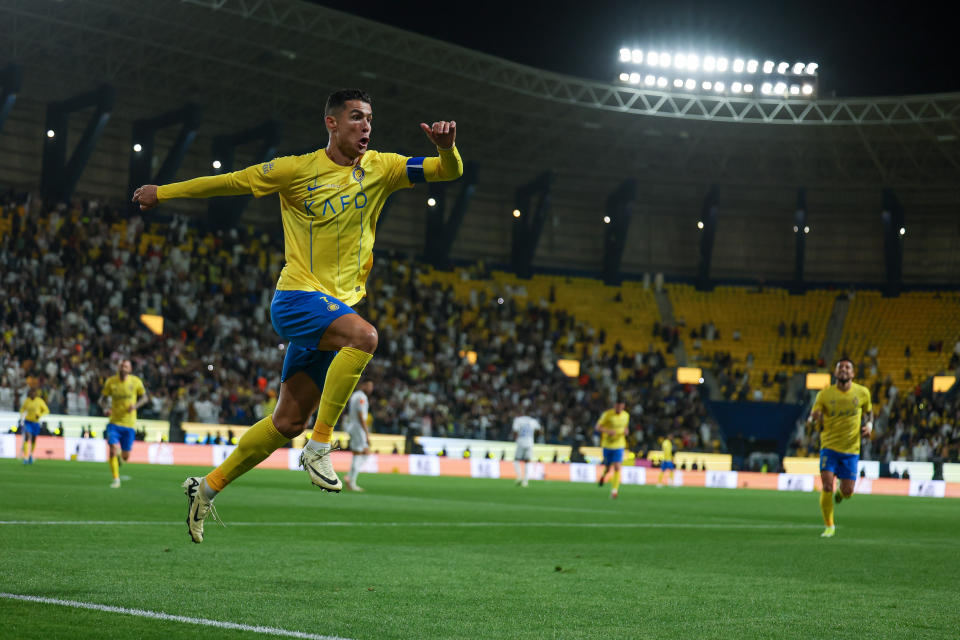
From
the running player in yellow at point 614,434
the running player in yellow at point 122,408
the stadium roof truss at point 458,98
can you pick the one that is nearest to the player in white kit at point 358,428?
the running player in yellow at point 122,408

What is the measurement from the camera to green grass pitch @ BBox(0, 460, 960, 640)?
708 centimetres

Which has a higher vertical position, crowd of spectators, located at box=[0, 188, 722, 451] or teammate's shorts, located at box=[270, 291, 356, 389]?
crowd of spectators, located at box=[0, 188, 722, 451]

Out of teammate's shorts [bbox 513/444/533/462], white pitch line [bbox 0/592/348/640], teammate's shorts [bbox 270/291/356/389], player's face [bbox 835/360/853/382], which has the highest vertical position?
player's face [bbox 835/360/853/382]

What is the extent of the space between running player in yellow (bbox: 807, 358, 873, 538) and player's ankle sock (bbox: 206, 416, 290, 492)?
1040cm

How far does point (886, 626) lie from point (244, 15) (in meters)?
33.6

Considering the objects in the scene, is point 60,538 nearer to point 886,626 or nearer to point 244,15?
point 886,626

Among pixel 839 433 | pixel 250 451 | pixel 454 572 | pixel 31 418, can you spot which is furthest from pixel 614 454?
pixel 250 451

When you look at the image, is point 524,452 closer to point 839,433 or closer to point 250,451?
point 839,433

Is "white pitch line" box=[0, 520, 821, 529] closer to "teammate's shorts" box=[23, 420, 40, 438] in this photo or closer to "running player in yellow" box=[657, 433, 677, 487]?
"teammate's shorts" box=[23, 420, 40, 438]

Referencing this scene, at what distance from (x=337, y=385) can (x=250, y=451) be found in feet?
2.69

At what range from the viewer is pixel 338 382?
7.50 meters

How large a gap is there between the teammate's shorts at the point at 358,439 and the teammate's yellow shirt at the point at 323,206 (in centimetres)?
1540

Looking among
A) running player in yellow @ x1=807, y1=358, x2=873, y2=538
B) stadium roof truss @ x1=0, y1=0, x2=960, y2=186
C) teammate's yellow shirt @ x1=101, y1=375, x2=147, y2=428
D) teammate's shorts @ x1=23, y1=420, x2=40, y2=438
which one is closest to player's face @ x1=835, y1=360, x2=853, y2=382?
running player in yellow @ x1=807, y1=358, x2=873, y2=538

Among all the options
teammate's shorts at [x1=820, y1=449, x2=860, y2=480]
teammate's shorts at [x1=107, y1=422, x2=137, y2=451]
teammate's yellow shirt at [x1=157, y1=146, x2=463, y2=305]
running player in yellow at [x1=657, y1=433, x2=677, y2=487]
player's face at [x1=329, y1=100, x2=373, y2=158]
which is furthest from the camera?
running player in yellow at [x1=657, y1=433, x2=677, y2=487]
